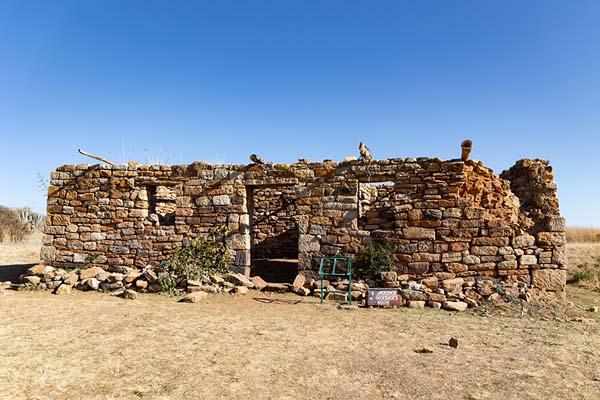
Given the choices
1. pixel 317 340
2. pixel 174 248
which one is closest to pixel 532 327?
pixel 317 340

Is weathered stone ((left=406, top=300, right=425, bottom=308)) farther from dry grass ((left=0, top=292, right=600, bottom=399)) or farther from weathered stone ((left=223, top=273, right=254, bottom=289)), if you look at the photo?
weathered stone ((left=223, top=273, right=254, bottom=289))

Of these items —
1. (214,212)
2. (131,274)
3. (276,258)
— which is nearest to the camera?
(131,274)

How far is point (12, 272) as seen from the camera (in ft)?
37.4

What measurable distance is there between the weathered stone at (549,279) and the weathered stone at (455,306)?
6.03 ft

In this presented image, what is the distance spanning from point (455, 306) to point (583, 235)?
19591 millimetres

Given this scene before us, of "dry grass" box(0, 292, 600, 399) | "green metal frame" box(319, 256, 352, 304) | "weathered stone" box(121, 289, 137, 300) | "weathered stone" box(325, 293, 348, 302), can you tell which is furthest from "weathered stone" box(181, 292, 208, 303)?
"weathered stone" box(325, 293, 348, 302)

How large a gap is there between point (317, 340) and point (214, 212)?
5151 mm

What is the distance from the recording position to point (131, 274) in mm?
9250

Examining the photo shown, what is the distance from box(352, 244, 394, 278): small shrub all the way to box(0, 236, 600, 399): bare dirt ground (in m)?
1.31

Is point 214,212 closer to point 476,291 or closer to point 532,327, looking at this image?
point 476,291

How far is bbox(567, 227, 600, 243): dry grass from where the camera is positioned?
21672mm

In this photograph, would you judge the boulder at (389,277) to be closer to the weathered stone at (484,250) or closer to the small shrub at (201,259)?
the weathered stone at (484,250)

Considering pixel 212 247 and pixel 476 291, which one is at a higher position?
pixel 212 247

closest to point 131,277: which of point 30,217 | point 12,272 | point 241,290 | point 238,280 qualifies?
point 238,280
